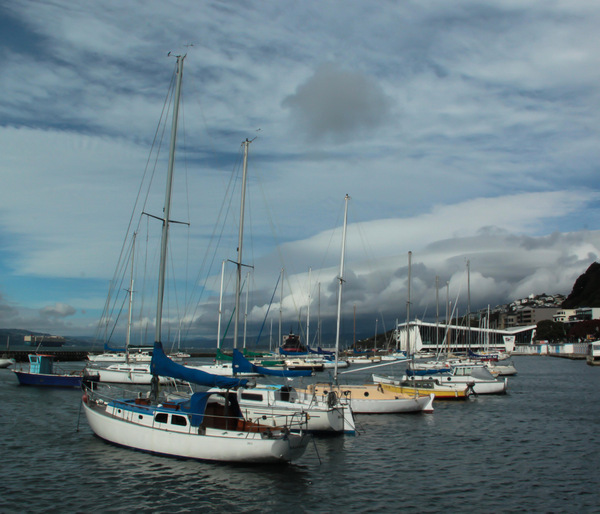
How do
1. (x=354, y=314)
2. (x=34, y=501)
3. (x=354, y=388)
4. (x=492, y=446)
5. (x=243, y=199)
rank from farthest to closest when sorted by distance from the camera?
(x=354, y=314) < (x=354, y=388) < (x=243, y=199) < (x=492, y=446) < (x=34, y=501)

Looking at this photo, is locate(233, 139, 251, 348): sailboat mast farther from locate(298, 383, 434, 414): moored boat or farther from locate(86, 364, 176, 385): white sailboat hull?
locate(86, 364, 176, 385): white sailboat hull

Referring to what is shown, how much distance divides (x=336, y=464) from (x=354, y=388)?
1733 centimetres

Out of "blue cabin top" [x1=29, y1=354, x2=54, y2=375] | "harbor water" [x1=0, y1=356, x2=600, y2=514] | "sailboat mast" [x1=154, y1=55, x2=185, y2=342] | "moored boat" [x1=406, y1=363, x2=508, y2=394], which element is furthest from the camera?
"blue cabin top" [x1=29, y1=354, x2=54, y2=375]

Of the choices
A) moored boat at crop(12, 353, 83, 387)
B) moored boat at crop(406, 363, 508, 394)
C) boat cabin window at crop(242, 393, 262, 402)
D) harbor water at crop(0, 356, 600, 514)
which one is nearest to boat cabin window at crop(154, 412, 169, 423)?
harbor water at crop(0, 356, 600, 514)

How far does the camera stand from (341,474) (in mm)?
23766

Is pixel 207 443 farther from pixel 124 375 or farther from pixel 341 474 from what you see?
pixel 124 375

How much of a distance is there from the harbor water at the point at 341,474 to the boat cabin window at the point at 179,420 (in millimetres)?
1753

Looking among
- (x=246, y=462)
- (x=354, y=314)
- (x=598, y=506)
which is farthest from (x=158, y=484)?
(x=354, y=314)

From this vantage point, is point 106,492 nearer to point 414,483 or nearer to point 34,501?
point 34,501

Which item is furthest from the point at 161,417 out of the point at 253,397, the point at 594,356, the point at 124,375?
the point at 594,356

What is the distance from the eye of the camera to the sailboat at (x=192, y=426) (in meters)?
23.3

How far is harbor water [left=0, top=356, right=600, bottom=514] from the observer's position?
1964 centimetres

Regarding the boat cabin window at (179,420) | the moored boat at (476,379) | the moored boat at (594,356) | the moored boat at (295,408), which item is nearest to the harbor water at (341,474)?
the moored boat at (295,408)

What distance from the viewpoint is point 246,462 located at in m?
23.5
